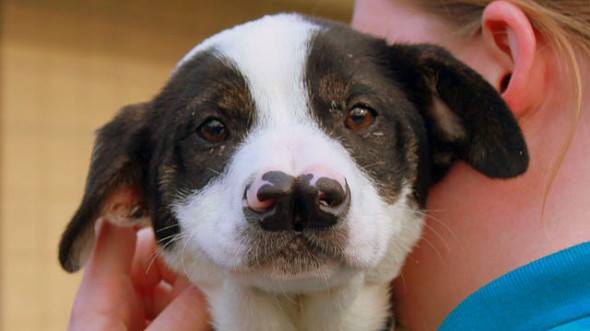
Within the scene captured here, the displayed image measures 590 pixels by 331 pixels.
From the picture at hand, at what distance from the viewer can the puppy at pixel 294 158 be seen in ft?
6.19

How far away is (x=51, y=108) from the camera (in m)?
6.11

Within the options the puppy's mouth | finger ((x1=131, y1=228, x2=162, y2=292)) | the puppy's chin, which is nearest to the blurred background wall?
finger ((x1=131, y1=228, x2=162, y2=292))

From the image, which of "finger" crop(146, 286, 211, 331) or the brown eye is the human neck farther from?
"finger" crop(146, 286, 211, 331)

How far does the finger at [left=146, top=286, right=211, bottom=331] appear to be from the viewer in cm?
233

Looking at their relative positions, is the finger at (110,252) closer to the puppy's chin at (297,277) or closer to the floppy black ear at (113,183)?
the floppy black ear at (113,183)

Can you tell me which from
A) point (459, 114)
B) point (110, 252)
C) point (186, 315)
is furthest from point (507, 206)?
point (110, 252)

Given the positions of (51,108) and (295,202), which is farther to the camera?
(51,108)

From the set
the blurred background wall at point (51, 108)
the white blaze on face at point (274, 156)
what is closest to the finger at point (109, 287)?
the white blaze on face at point (274, 156)

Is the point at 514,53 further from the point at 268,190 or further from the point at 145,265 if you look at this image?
the point at 145,265

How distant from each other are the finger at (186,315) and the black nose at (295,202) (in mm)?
637

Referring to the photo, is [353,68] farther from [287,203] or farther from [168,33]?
[168,33]

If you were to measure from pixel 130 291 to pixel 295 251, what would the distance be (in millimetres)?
921

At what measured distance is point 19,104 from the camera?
19.4 feet

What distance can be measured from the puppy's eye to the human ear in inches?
28.2
